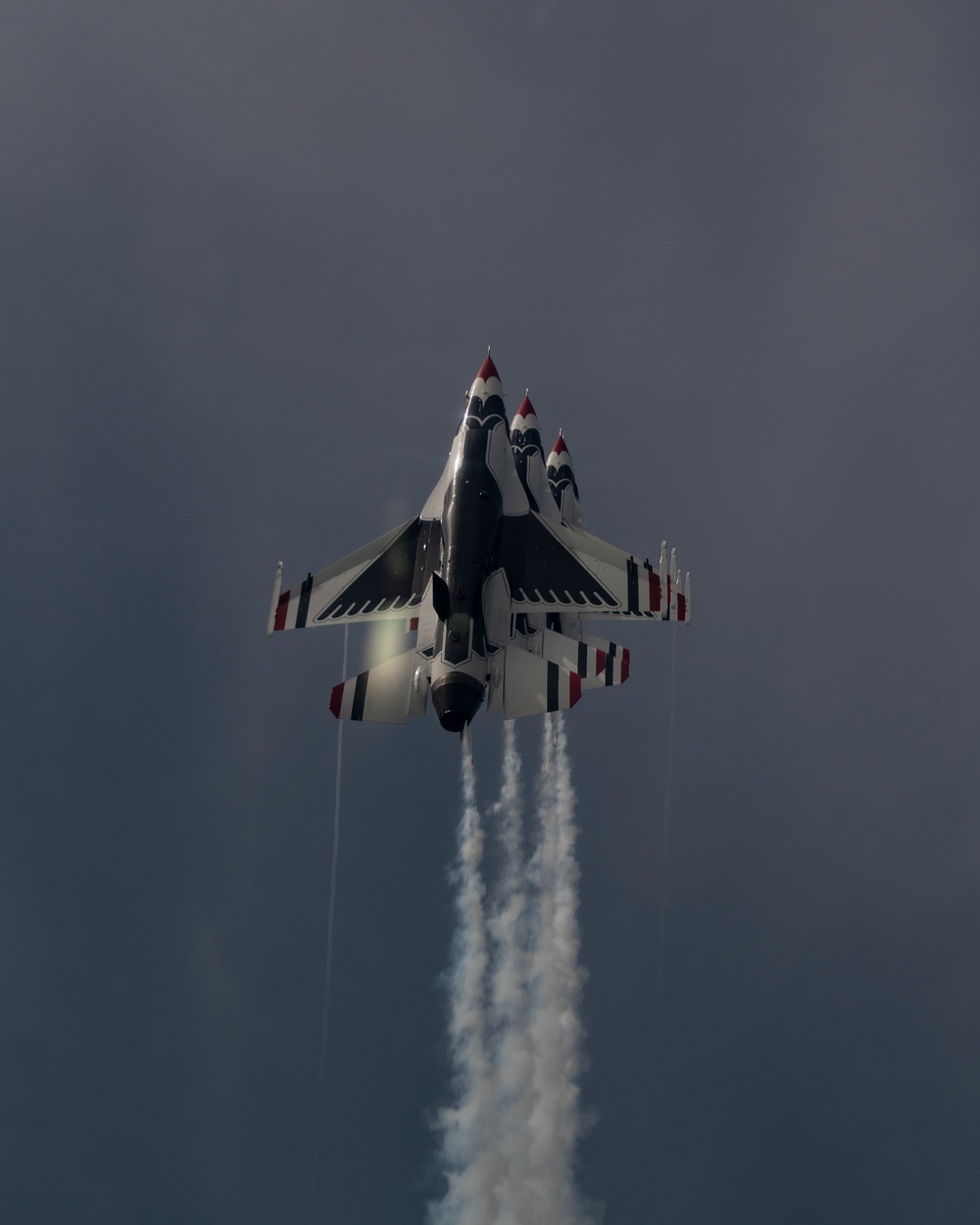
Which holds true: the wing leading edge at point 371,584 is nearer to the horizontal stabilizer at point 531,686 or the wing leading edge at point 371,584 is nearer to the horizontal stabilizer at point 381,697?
the horizontal stabilizer at point 381,697

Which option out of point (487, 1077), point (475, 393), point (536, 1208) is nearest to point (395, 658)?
point (475, 393)

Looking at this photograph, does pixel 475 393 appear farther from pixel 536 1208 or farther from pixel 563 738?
pixel 536 1208

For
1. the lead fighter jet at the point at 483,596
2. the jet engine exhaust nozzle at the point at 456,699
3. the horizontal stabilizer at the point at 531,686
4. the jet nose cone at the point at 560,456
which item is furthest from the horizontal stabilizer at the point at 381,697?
the jet nose cone at the point at 560,456

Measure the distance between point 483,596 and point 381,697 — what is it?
6958 millimetres

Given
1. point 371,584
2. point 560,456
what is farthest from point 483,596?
point 560,456

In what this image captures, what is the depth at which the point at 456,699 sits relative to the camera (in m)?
51.1

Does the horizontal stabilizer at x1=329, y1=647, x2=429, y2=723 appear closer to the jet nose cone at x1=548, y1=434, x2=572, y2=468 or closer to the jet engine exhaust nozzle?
the jet engine exhaust nozzle

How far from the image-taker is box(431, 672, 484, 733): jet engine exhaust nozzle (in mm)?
51156

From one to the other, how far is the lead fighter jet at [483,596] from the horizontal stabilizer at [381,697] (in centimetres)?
5

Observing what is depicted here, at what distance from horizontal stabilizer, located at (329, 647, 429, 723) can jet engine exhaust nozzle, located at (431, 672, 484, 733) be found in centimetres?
184

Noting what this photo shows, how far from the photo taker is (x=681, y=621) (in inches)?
2270

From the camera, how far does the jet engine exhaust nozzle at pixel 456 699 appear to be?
51.2 meters

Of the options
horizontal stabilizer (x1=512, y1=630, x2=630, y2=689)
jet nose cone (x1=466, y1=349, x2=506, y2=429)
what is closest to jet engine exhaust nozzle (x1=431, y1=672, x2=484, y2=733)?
horizontal stabilizer (x1=512, y1=630, x2=630, y2=689)

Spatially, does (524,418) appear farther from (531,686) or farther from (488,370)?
(531,686)
